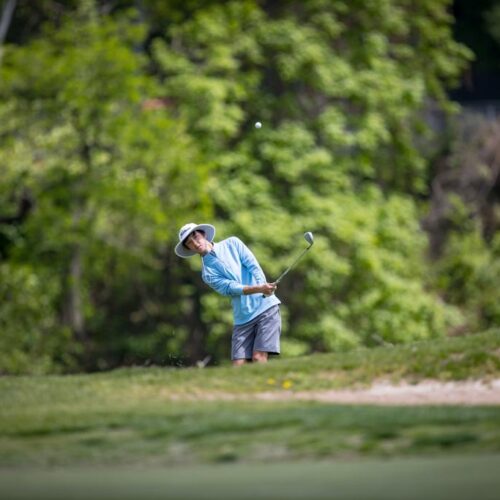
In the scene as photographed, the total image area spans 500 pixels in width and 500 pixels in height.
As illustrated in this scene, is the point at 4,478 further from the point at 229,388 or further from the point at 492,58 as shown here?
the point at 492,58

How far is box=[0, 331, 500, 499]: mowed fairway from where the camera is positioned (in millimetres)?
10195

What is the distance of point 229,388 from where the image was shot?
14250 mm


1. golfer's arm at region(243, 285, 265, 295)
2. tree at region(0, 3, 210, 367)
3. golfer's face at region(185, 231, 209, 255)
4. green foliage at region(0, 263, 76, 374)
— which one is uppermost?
tree at region(0, 3, 210, 367)

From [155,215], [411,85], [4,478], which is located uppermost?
[411,85]

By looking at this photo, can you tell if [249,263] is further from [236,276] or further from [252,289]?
[252,289]

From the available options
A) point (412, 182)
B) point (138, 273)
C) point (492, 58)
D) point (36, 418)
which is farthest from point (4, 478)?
point (492, 58)

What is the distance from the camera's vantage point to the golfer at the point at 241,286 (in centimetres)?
1512

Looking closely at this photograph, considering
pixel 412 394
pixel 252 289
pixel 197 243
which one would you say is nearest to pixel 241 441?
pixel 412 394

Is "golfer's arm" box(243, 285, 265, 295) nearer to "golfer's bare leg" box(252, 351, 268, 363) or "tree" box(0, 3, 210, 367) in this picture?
"golfer's bare leg" box(252, 351, 268, 363)

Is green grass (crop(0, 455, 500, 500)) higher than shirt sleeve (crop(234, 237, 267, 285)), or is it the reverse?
shirt sleeve (crop(234, 237, 267, 285))

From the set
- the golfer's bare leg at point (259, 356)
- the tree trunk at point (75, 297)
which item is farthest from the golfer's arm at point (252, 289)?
the tree trunk at point (75, 297)

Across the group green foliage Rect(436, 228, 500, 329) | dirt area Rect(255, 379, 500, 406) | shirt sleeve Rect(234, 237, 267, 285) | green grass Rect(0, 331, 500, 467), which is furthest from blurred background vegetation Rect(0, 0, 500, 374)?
dirt area Rect(255, 379, 500, 406)

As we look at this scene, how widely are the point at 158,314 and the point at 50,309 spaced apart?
11.5 feet

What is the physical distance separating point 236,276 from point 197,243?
1.63 ft
